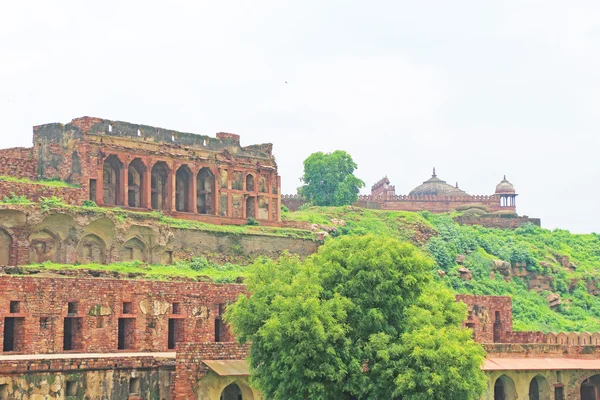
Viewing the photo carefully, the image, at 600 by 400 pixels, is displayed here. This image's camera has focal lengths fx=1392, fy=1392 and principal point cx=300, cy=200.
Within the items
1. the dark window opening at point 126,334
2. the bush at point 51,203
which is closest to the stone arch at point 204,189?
the bush at point 51,203

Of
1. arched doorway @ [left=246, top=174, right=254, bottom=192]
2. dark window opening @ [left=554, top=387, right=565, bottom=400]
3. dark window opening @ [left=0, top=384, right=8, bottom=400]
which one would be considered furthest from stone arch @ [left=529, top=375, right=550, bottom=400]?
dark window opening @ [left=0, top=384, right=8, bottom=400]

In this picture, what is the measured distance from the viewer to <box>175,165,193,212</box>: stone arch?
223 feet

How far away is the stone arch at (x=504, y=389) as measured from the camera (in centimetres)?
5345

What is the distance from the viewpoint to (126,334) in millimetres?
→ 48500

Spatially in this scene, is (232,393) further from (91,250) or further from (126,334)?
(91,250)

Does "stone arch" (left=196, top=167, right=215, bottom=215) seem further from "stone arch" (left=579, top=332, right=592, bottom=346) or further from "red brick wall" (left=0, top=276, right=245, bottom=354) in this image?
"stone arch" (left=579, top=332, right=592, bottom=346)

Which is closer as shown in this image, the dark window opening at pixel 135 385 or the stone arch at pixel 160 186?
the dark window opening at pixel 135 385

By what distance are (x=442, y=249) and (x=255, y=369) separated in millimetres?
33416

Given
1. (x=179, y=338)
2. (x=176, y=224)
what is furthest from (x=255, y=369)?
(x=176, y=224)

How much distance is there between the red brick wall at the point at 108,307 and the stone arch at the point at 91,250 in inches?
338

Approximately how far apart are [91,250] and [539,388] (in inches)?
756

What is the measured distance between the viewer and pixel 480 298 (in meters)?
62.0

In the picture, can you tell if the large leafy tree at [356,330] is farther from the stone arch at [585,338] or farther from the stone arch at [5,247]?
the stone arch at [585,338]

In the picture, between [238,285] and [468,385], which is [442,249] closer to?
[238,285]
